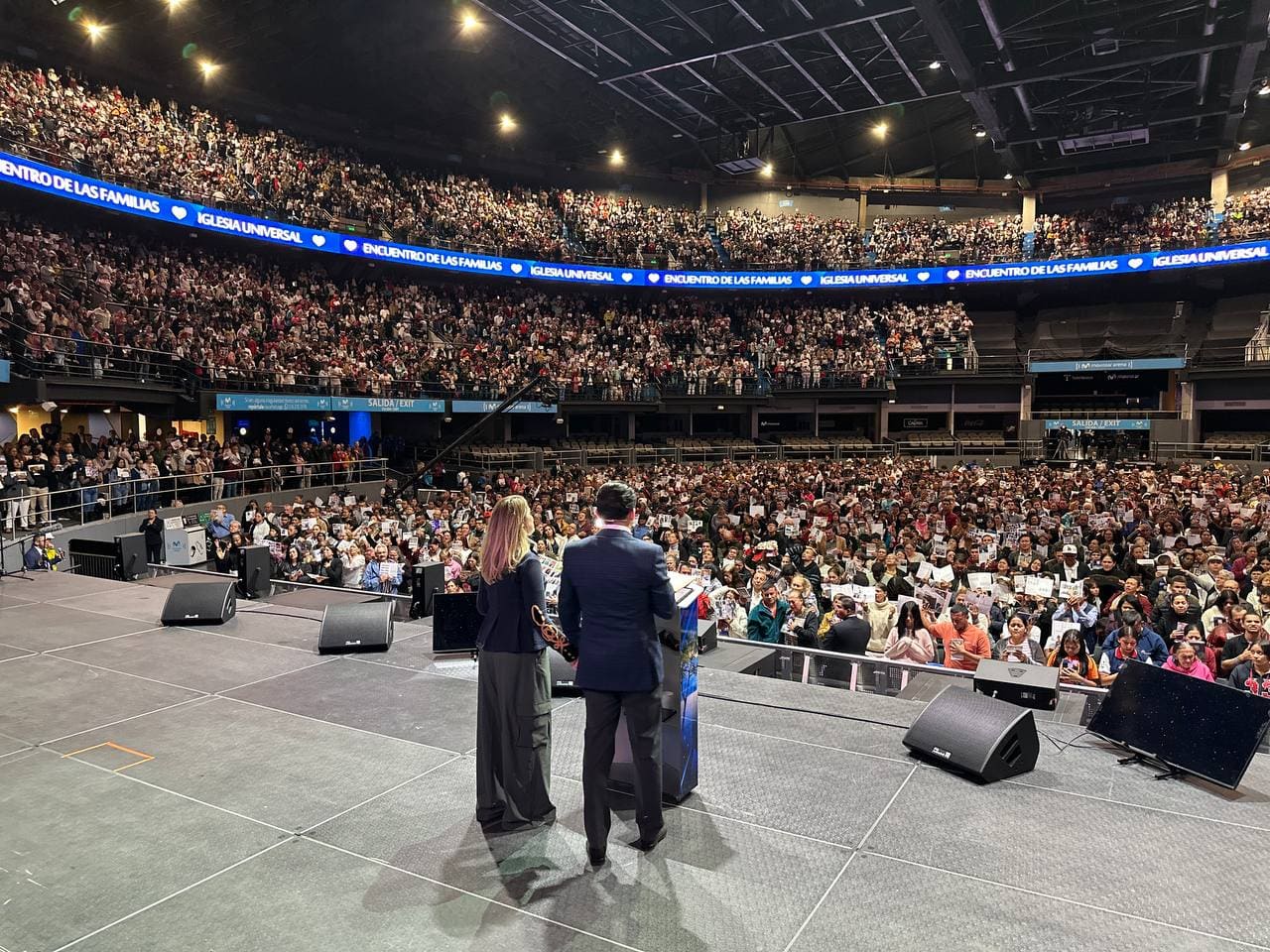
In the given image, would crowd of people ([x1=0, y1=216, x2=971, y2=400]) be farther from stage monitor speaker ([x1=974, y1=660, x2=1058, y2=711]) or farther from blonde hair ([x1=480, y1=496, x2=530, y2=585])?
stage monitor speaker ([x1=974, y1=660, x2=1058, y2=711])

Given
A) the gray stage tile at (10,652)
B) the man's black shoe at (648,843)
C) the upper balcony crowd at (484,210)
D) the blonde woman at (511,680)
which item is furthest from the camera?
the upper balcony crowd at (484,210)

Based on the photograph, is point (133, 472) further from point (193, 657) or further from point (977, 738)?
point (977, 738)

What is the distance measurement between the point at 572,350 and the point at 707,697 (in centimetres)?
2853

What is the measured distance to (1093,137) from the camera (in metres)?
32.7

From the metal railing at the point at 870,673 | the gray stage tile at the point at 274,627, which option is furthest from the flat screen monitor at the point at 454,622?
the metal railing at the point at 870,673

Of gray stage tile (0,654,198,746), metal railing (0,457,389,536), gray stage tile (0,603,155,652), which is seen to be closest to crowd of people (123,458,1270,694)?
metal railing (0,457,389,536)

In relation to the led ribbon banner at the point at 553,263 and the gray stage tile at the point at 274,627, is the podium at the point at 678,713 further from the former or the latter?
the led ribbon banner at the point at 553,263

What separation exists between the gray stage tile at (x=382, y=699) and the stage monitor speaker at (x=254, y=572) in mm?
3480

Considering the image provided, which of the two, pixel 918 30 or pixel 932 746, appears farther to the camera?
pixel 918 30

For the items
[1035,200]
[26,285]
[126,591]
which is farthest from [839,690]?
[1035,200]

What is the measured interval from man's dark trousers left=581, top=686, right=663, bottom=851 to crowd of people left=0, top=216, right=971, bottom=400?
1827 centimetres

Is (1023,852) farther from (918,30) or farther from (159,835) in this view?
(918,30)

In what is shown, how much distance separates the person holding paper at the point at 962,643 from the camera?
26.4ft

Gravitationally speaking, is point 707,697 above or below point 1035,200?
below
